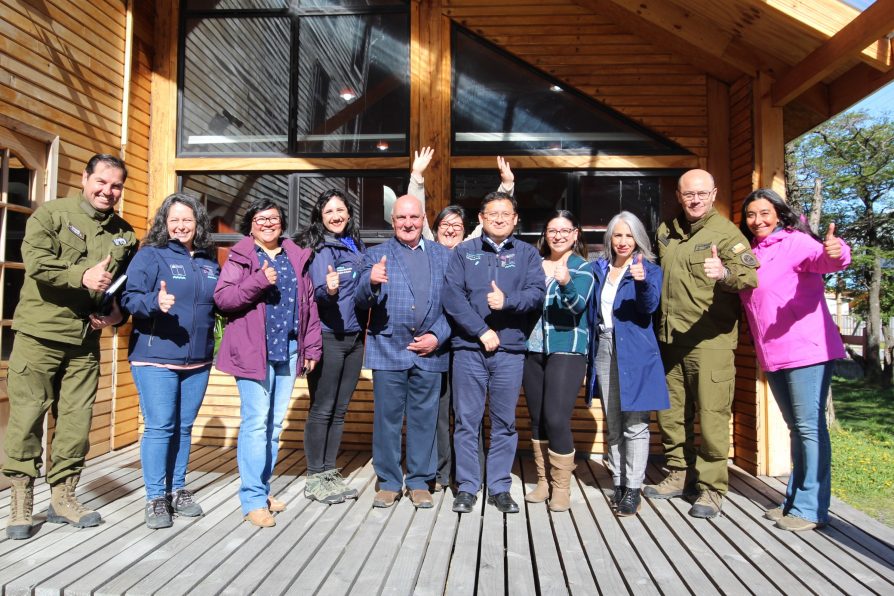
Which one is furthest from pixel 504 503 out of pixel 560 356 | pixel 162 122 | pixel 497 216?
pixel 162 122

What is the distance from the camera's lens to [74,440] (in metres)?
2.94

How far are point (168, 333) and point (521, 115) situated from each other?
330cm

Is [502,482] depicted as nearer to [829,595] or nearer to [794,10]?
[829,595]

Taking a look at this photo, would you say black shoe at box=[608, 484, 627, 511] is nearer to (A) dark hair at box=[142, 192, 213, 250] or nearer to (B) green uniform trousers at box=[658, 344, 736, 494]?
(B) green uniform trousers at box=[658, 344, 736, 494]

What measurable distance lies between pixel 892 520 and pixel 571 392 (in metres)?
2.76

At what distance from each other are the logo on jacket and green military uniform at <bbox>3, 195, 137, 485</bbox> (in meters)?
0.29

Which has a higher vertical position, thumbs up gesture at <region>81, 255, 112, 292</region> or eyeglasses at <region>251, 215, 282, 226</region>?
eyeglasses at <region>251, 215, 282, 226</region>

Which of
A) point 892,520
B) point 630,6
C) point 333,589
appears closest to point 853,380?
point 892,520

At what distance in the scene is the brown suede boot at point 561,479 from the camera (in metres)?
3.18

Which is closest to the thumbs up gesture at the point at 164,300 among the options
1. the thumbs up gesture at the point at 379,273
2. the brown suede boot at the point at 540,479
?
the thumbs up gesture at the point at 379,273

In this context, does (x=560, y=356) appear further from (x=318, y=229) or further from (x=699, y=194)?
(x=318, y=229)

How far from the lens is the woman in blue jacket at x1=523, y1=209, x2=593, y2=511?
3117mm

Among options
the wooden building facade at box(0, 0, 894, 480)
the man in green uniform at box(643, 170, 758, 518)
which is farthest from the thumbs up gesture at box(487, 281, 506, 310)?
the wooden building facade at box(0, 0, 894, 480)

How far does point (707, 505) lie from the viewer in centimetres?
318
